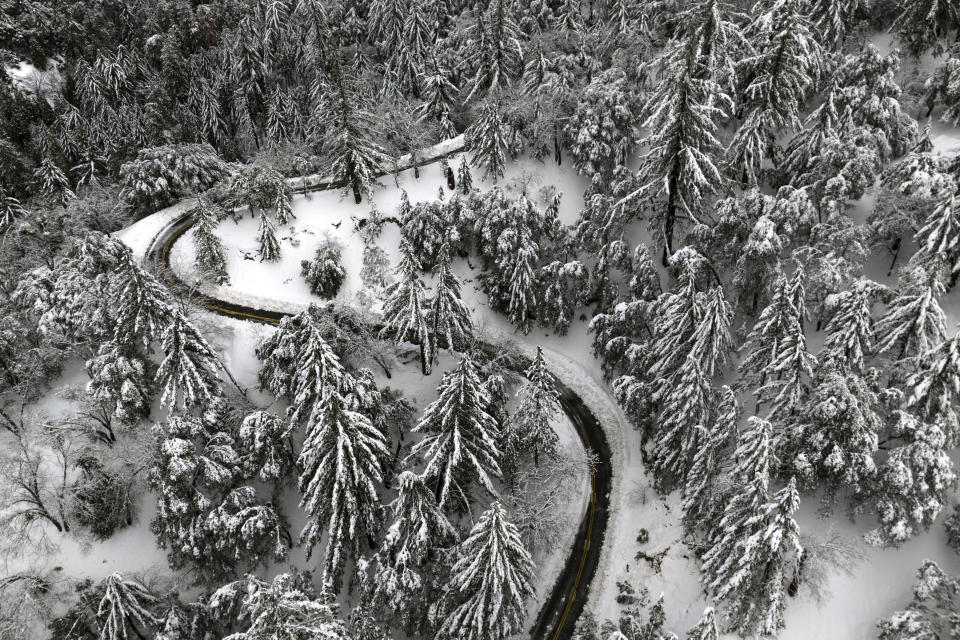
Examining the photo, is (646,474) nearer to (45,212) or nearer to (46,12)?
(45,212)

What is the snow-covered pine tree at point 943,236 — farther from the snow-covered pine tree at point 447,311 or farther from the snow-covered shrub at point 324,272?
the snow-covered shrub at point 324,272

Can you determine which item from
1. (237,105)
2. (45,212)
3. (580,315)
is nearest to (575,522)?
(580,315)

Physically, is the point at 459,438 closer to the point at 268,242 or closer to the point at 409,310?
the point at 409,310

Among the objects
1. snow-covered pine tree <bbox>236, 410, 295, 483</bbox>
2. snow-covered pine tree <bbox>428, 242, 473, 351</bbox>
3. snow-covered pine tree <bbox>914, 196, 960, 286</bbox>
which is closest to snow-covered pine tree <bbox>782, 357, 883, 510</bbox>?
snow-covered pine tree <bbox>914, 196, 960, 286</bbox>

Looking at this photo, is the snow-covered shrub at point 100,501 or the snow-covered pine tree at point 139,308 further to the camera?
the snow-covered shrub at point 100,501

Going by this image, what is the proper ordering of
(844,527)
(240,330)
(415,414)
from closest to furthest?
1. (844,527)
2. (415,414)
3. (240,330)

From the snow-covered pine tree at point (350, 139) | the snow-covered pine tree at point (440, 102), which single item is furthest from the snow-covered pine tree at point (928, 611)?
the snow-covered pine tree at point (440, 102)
